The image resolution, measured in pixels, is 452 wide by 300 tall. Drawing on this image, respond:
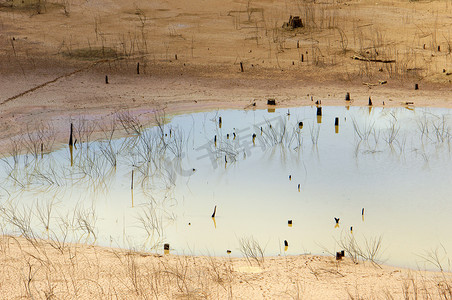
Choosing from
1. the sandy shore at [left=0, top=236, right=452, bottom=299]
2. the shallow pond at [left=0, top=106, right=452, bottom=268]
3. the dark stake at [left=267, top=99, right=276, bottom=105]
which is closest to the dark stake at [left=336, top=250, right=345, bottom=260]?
the sandy shore at [left=0, top=236, right=452, bottom=299]

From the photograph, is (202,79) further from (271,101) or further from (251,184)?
(251,184)

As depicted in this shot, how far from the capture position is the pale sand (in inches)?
181

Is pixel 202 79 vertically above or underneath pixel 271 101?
above

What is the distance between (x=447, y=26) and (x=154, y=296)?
10.4 metres

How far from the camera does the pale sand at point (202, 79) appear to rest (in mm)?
4605

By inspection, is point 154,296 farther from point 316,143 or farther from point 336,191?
point 316,143

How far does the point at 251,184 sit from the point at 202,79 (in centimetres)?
443

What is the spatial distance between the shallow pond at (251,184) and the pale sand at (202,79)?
41 centimetres

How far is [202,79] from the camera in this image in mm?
11016

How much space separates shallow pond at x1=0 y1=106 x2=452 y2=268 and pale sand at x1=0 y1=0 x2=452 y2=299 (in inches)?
16.0

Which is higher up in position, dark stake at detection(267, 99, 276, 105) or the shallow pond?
dark stake at detection(267, 99, 276, 105)

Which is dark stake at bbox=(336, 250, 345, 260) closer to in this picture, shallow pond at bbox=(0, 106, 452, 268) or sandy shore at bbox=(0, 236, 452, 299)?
sandy shore at bbox=(0, 236, 452, 299)

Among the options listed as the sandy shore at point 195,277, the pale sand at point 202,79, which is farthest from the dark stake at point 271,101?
the sandy shore at point 195,277

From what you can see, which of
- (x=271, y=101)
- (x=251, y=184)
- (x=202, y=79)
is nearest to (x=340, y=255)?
(x=251, y=184)
